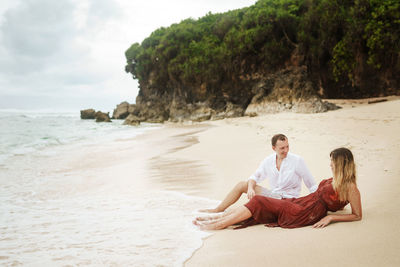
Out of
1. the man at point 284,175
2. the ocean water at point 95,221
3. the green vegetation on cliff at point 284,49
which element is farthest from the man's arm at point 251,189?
the green vegetation on cliff at point 284,49

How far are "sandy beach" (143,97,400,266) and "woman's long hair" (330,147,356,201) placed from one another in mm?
412

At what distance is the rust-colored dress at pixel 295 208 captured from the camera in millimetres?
3336

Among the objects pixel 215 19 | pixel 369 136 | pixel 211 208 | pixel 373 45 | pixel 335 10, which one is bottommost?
pixel 211 208

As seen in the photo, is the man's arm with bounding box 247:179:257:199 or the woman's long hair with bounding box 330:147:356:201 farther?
the man's arm with bounding box 247:179:257:199

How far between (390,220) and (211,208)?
87.3 inches

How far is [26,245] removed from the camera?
130 inches

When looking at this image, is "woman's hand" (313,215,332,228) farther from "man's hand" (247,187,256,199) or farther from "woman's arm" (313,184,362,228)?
"man's hand" (247,187,256,199)

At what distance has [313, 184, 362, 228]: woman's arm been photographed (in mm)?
3129

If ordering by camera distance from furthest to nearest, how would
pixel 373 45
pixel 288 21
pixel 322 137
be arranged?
pixel 288 21 → pixel 373 45 → pixel 322 137

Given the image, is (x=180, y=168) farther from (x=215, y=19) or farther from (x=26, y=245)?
(x=215, y=19)

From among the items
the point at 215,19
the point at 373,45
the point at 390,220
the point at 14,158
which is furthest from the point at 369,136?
the point at 215,19

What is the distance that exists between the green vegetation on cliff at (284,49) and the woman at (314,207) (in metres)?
20.6

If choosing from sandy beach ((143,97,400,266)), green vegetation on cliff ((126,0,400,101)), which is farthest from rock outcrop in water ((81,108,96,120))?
sandy beach ((143,97,400,266))

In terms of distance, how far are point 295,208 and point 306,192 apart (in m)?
1.56
